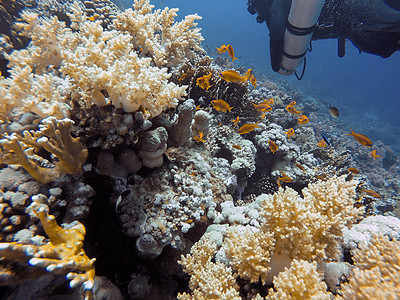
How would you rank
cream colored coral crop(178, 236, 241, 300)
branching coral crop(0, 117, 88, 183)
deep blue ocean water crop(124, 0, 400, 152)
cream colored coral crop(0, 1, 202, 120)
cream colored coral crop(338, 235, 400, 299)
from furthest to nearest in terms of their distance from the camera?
deep blue ocean water crop(124, 0, 400, 152) → cream colored coral crop(0, 1, 202, 120) → cream colored coral crop(178, 236, 241, 300) → branching coral crop(0, 117, 88, 183) → cream colored coral crop(338, 235, 400, 299)

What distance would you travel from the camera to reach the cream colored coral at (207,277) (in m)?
1.90

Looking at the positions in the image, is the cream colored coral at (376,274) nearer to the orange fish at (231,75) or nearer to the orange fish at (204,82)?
the orange fish at (231,75)

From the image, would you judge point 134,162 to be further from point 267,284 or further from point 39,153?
point 267,284

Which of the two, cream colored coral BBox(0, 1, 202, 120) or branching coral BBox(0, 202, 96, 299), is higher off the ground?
cream colored coral BBox(0, 1, 202, 120)

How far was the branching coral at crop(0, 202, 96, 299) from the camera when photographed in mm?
1168

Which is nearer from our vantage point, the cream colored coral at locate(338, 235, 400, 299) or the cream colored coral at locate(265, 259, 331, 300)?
the cream colored coral at locate(338, 235, 400, 299)

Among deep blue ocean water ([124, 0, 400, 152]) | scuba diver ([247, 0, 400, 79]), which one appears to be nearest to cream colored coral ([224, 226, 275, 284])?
scuba diver ([247, 0, 400, 79])

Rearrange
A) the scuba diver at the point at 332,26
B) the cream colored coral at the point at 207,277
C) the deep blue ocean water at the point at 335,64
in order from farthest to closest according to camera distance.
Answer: the deep blue ocean water at the point at 335,64 < the scuba diver at the point at 332,26 < the cream colored coral at the point at 207,277

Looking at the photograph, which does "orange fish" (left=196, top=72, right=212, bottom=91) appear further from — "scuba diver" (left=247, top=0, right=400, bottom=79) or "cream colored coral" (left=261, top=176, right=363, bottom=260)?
"scuba diver" (left=247, top=0, right=400, bottom=79)

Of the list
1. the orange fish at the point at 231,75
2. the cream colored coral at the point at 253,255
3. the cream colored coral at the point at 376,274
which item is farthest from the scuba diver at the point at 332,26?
the cream colored coral at the point at 253,255

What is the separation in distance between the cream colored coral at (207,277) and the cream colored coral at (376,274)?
3.31 feet

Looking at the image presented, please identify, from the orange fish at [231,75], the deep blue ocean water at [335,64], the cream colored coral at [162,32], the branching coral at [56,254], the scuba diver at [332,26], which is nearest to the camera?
the branching coral at [56,254]

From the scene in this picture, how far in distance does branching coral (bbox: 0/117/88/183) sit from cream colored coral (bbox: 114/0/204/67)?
6.89ft

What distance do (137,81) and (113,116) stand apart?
500 mm
